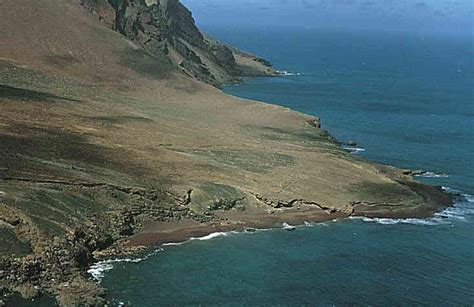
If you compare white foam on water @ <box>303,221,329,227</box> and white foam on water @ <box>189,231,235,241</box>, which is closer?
white foam on water @ <box>189,231,235,241</box>

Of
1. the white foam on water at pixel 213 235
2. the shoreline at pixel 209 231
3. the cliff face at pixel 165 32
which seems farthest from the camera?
the cliff face at pixel 165 32

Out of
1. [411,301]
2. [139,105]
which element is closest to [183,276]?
[411,301]

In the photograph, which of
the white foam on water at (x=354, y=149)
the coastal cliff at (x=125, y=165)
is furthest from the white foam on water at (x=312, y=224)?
the white foam on water at (x=354, y=149)

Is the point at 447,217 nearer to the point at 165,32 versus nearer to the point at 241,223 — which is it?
the point at 241,223

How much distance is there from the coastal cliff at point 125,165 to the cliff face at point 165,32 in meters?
15.8

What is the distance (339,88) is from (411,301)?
443ft

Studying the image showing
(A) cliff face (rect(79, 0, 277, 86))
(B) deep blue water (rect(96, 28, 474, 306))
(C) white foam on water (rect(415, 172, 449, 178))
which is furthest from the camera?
(A) cliff face (rect(79, 0, 277, 86))

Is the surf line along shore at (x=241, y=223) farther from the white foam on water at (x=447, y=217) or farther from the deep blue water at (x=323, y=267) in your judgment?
the deep blue water at (x=323, y=267)

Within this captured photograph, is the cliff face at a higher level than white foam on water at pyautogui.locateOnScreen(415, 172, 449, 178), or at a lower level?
higher

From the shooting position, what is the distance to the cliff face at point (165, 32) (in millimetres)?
140875

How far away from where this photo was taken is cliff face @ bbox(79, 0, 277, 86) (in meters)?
141

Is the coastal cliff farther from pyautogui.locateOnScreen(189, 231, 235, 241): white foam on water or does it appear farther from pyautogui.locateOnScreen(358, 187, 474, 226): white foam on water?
pyautogui.locateOnScreen(358, 187, 474, 226): white foam on water

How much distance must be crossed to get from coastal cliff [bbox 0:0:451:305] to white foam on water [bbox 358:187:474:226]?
1672 mm

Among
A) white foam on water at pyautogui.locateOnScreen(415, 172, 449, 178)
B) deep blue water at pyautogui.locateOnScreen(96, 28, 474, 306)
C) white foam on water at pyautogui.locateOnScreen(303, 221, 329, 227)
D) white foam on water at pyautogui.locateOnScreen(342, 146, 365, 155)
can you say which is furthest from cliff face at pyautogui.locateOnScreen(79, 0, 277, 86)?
white foam on water at pyautogui.locateOnScreen(303, 221, 329, 227)
